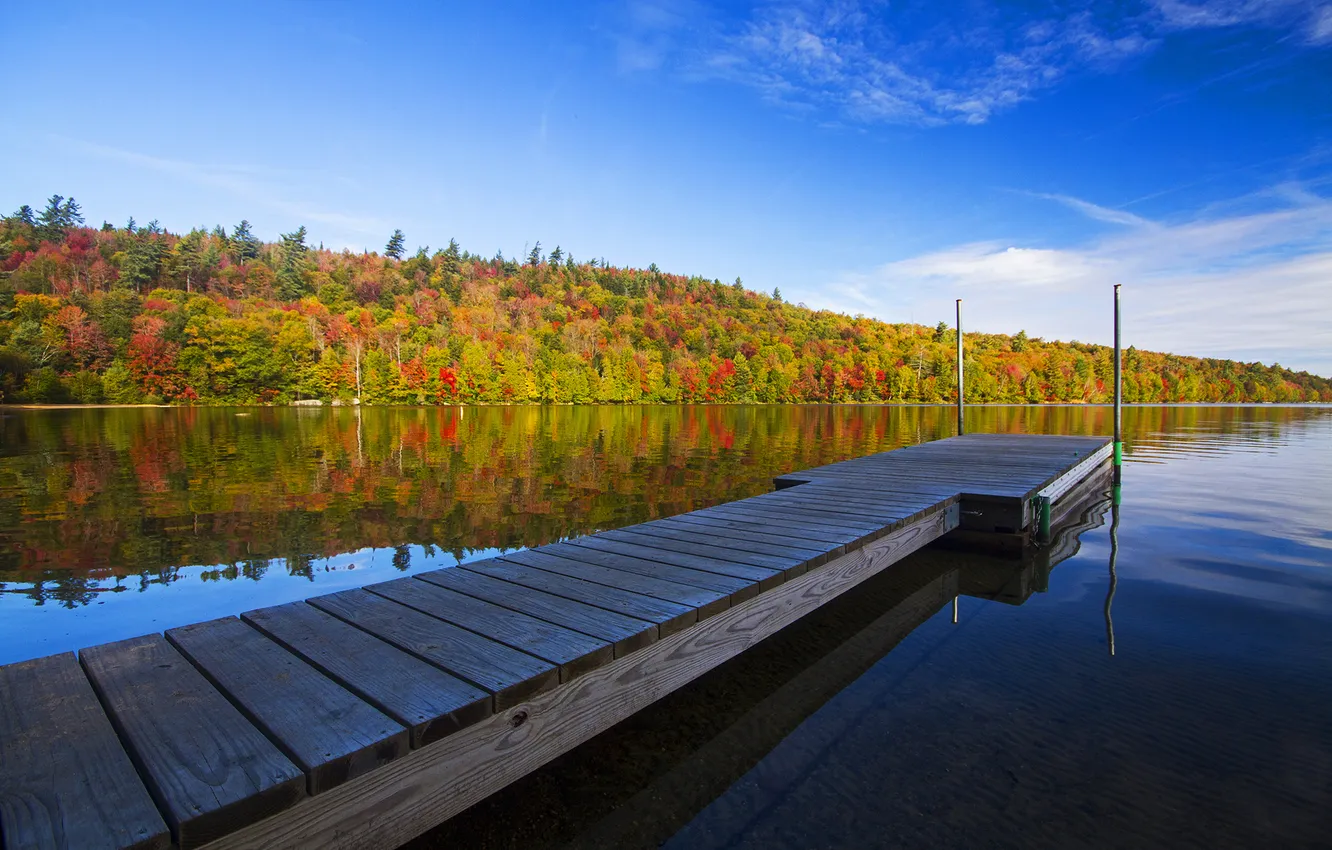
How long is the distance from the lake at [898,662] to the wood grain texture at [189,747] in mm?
859

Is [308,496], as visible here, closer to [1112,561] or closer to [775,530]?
[775,530]

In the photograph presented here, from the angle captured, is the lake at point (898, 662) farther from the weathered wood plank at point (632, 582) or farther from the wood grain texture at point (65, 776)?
the wood grain texture at point (65, 776)

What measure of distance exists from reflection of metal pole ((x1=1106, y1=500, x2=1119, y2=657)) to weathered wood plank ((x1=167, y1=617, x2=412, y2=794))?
13.1 feet

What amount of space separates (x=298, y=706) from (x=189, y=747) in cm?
27

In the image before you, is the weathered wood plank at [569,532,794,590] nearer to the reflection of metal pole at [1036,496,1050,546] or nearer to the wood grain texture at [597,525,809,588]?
the wood grain texture at [597,525,809,588]

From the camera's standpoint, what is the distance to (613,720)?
2400mm

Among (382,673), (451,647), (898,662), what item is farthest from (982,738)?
(382,673)

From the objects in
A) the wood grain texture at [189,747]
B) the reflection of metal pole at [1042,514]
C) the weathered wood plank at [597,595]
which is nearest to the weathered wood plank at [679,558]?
the weathered wood plank at [597,595]

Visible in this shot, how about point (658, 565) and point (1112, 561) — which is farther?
point (1112, 561)

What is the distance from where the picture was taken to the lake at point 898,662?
2369mm

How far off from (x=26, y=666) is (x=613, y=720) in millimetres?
1875

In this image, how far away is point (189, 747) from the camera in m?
1.62

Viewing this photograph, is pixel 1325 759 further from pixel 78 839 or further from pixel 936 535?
pixel 78 839

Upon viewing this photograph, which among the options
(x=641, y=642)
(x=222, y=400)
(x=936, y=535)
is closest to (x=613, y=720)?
(x=641, y=642)
